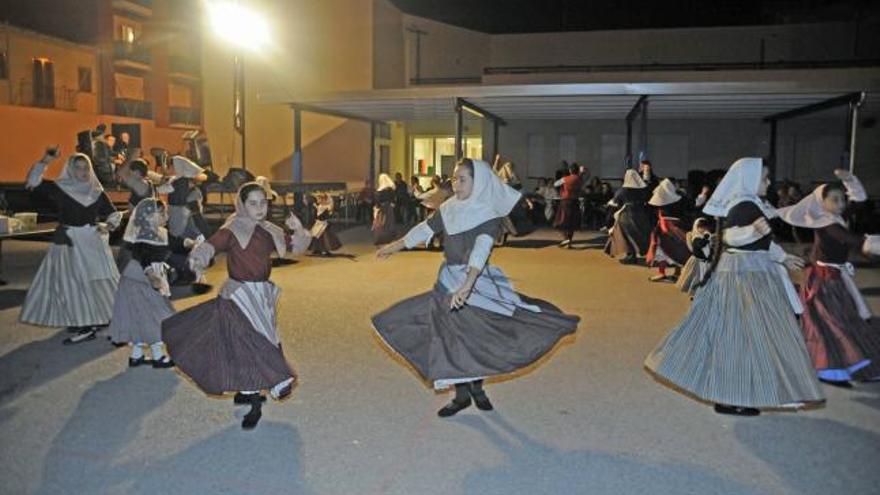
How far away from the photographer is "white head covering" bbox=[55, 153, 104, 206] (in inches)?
285

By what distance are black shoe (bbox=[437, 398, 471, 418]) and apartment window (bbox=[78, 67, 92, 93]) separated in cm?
2871

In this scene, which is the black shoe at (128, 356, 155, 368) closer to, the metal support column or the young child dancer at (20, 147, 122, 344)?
the young child dancer at (20, 147, 122, 344)

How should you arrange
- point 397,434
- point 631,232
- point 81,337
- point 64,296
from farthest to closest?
point 631,232 < point 81,337 < point 64,296 < point 397,434

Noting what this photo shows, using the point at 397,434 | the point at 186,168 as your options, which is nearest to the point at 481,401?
the point at 397,434

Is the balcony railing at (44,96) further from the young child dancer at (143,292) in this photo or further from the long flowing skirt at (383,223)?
the young child dancer at (143,292)

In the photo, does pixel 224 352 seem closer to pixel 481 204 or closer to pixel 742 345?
pixel 481 204

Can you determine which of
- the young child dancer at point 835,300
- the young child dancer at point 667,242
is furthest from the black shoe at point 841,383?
the young child dancer at point 667,242

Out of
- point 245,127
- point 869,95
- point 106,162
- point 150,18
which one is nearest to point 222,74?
point 245,127

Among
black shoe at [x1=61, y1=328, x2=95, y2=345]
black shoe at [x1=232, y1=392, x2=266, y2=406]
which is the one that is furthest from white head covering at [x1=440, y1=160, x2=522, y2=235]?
black shoe at [x1=61, y1=328, x2=95, y2=345]

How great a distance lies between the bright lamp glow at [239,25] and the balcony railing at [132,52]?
9.46 m

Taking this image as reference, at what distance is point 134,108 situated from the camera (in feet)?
105

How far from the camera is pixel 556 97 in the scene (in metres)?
16.4

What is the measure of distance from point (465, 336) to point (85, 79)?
96.1ft

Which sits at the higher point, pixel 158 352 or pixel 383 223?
pixel 383 223
